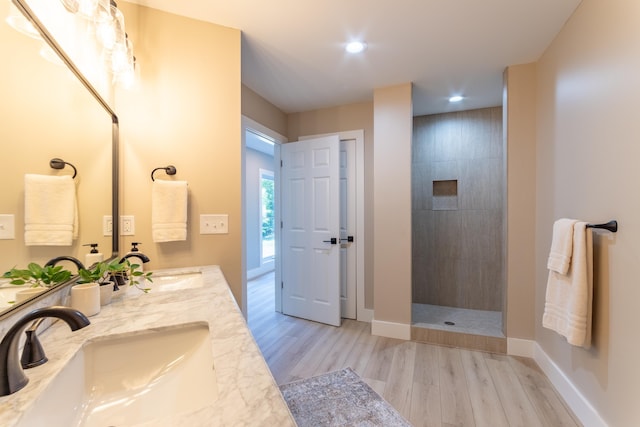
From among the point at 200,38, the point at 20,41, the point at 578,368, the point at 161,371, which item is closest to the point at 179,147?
the point at 200,38

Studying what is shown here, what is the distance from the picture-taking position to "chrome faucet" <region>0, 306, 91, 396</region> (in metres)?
0.55

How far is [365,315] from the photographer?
10.5 ft

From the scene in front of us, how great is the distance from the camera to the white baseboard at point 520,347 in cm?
232

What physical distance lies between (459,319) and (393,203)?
→ 1.46 m

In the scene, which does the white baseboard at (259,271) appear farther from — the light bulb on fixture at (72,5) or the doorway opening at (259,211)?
the light bulb on fixture at (72,5)

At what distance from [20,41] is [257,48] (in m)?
1.53

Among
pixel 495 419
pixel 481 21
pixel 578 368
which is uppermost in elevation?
pixel 481 21

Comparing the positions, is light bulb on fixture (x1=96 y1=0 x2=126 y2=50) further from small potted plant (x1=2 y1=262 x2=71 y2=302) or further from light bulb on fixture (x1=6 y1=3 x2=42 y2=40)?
small potted plant (x1=2 y1=262 x2=71 y2=302)

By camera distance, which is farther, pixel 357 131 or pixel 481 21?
pixel 357 131

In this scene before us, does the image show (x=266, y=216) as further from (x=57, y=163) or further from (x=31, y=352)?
(x=31, y=352)

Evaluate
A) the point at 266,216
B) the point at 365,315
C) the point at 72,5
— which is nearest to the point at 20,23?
the point at 72,5

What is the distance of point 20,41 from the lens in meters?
0.85

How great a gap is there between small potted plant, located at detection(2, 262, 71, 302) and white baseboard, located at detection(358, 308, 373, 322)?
9.05 feet

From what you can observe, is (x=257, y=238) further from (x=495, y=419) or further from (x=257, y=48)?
(x=495, y=419)
